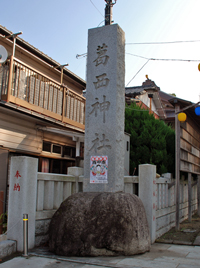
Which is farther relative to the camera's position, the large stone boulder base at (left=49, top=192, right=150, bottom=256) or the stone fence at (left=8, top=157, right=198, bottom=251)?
the stone fence at (left=8, top=157, right=198, bottom=251)

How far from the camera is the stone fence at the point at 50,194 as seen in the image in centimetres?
623

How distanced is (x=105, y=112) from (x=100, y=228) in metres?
2.94

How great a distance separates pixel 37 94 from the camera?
35.6ft

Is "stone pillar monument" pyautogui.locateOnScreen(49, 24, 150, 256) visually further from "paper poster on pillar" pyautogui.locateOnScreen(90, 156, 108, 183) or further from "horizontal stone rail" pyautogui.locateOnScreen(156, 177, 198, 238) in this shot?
"horizontal stone rail" pyautogui.locateOnScreen(156, 177, 198, 238)

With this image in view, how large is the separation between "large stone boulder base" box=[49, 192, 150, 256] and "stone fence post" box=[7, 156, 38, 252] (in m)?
0.54

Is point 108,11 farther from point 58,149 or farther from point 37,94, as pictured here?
point 58,149

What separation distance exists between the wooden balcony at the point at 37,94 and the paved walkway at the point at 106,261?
5175mm

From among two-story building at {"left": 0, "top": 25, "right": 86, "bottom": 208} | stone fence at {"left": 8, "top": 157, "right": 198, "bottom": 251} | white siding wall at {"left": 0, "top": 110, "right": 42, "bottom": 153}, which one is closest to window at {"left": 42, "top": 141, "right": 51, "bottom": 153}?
two-story building at {"left": 0, "top": 25, "right": 86, "bottom": 208}

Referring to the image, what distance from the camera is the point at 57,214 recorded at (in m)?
6.46

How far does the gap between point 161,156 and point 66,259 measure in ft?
24.3

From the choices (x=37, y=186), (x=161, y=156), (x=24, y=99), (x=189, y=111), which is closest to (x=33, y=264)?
(x=37, y=186)

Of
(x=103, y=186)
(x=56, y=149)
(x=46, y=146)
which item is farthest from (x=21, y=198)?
(x=56, y=149)

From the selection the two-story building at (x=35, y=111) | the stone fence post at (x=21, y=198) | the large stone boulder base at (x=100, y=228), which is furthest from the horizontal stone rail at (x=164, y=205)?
the stone fence post at (x=21, y=198)

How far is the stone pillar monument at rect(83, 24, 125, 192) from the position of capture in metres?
7.19
